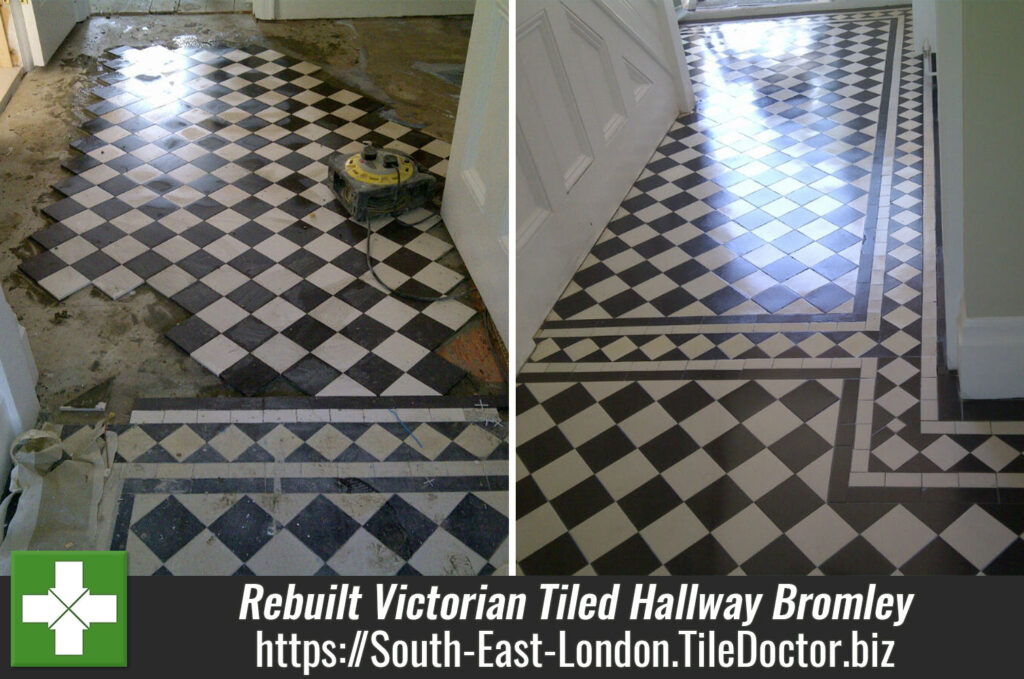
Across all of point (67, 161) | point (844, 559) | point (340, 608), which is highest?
point (67, 161)

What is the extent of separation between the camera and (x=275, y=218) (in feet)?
16.4

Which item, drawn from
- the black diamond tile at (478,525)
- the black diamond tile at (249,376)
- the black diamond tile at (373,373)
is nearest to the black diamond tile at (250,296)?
the black diamond tile at (249,376)

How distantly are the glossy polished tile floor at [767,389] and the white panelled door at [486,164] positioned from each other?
0.37 m

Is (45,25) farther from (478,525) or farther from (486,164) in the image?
(478,525)

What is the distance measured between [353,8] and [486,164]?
370cm

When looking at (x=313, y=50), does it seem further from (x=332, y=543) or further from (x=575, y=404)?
(x=332, y=543)

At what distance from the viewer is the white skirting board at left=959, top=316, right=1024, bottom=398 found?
3521mm

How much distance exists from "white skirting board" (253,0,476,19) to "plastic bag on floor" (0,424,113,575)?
185 inches

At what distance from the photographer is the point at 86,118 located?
5.80 metres

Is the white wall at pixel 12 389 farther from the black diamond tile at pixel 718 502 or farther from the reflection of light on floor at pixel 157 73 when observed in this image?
the reflection of light on floor at pixel 157 73

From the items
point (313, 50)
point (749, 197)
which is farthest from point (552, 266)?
point (313, 50)

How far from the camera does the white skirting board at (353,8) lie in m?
7.31

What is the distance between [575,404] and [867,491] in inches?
43.6

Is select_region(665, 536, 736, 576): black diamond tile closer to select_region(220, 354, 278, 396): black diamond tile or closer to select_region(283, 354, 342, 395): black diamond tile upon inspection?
select_region(283, 354, 342, 395): black diamond tile
